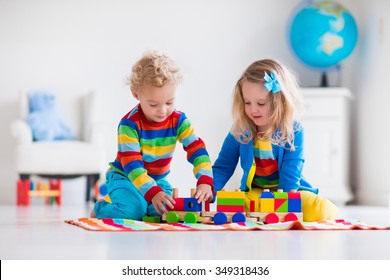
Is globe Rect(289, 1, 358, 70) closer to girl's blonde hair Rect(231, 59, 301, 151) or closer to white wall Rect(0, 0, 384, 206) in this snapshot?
white wall Rect(0, 0, 384, 206)

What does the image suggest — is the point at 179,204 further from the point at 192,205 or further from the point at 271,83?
the point at 271,83

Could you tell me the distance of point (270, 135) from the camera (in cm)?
227

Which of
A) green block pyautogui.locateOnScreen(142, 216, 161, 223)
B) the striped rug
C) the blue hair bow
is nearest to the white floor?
the striped rug

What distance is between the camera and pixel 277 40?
491 cm

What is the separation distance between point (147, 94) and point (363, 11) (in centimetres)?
292

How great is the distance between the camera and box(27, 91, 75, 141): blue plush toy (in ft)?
14.6

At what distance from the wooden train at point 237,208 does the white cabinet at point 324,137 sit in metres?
2.37

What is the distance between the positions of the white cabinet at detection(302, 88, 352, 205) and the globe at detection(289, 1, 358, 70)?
8.5 inches

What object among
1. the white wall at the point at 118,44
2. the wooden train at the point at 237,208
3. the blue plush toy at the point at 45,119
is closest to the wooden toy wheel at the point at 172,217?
the wooden train at the point at 237,208

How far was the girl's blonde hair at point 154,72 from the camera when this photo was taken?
81.9 inches
